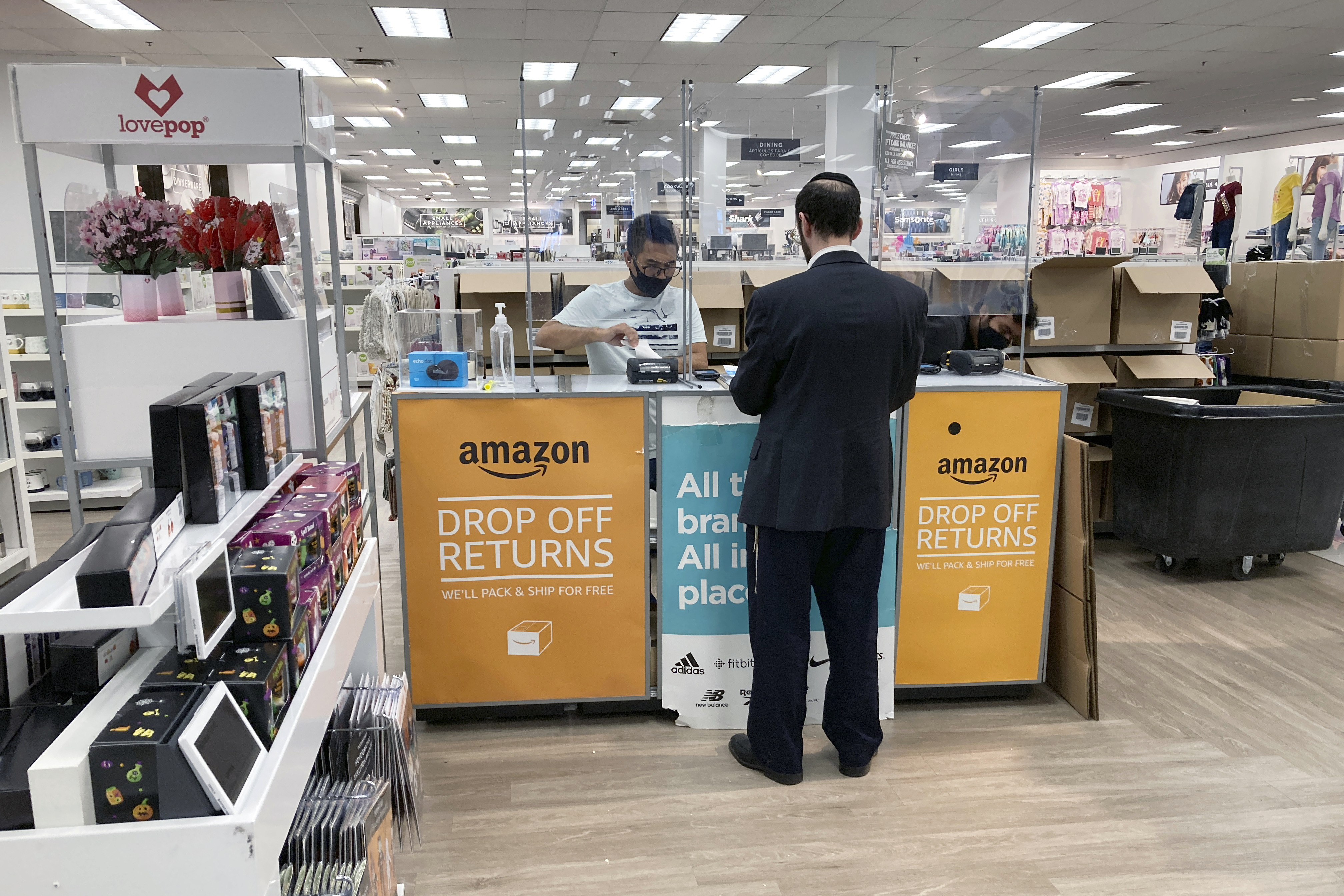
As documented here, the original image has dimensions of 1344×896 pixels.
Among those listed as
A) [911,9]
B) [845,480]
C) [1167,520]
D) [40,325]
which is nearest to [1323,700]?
[1167,520]

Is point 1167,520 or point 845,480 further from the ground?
point 845,480

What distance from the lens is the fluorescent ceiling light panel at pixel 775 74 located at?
921 cm

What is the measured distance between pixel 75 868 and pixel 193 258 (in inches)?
61.9

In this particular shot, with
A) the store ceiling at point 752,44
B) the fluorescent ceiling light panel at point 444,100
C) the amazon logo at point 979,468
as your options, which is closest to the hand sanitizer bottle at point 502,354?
the amazon logo at point 979,468

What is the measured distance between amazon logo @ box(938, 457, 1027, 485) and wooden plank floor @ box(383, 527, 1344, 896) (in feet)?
2.66

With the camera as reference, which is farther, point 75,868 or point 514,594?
point 514,594

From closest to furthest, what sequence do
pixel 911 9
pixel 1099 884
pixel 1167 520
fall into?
pixel 1099 884, pixel 1167 520, pixel 911 9

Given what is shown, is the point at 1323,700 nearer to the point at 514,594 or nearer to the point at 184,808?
the point at 514,594

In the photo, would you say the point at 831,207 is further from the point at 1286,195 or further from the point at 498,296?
the point at 1286,195

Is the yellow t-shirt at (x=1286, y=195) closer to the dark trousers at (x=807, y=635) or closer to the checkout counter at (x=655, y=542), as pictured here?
the checkout counter at (x=655, y=542)

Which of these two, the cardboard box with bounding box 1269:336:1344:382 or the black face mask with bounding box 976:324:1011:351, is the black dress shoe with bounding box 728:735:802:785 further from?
the cardboard box with bounding box 1269:336:1344:382

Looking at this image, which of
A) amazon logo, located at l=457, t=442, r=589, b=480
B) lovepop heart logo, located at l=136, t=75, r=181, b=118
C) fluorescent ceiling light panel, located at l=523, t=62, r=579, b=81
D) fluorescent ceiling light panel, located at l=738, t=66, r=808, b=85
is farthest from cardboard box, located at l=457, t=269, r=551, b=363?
fluorescent ceiling light panel, located at l=738, t=66, r=808, b=85

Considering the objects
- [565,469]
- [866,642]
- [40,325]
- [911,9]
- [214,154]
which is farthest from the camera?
[911,9]

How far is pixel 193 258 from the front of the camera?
2.22 metres
